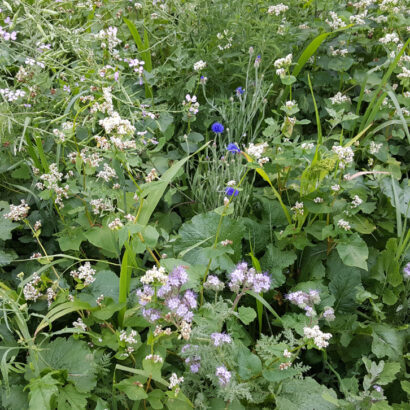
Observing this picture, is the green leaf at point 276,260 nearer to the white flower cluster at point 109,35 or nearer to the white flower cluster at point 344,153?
the white flower cluster at point 344,153

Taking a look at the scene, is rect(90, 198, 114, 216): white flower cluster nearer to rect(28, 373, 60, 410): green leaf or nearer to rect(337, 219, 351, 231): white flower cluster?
rect(28, 373, 60, 410): green leaf

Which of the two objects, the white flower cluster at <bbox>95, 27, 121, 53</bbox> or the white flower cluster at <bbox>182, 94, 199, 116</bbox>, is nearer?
the white flower cluster at <bbox>95, 27, 121, 53</bbox>

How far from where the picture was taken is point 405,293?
1.95m

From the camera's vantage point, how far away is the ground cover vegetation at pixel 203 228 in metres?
1.48

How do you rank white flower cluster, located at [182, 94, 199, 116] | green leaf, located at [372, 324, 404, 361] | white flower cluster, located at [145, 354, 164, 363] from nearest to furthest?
1. white flower cluster, located at [145, 354, 164, 363]
2. green leaf, located at [372, 324, 404, 361]
3. white flower cluster, located at [182, 94, 199, 116]

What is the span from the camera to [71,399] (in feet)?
4.85

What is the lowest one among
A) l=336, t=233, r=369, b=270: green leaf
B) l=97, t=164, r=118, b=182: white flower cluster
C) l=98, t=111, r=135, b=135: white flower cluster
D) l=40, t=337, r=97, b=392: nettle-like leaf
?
l=336, t=233, r=369, b=270: green leaf

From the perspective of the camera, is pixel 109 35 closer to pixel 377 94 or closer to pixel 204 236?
pixel 204 236

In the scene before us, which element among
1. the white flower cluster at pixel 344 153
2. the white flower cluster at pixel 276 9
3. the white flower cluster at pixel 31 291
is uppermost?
the white flower cluster at pixel 276 9

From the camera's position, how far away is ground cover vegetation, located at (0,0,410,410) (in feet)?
4.85

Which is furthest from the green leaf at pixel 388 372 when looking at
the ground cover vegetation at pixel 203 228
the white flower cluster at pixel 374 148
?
the white flower cluster at pixel 374 148

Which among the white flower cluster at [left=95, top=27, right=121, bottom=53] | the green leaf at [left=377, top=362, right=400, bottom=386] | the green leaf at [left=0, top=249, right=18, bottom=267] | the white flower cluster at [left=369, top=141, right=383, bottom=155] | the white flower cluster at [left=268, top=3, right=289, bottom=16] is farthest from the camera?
the white flower cluster at [left=268, top=3, right=289, bottom=16]

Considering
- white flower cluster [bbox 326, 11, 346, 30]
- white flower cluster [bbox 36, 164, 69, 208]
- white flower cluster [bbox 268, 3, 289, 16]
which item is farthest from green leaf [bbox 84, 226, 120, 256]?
white flower cluster [bbox 326, 11, 346, 30]

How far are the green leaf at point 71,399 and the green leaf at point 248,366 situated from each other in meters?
0.52
